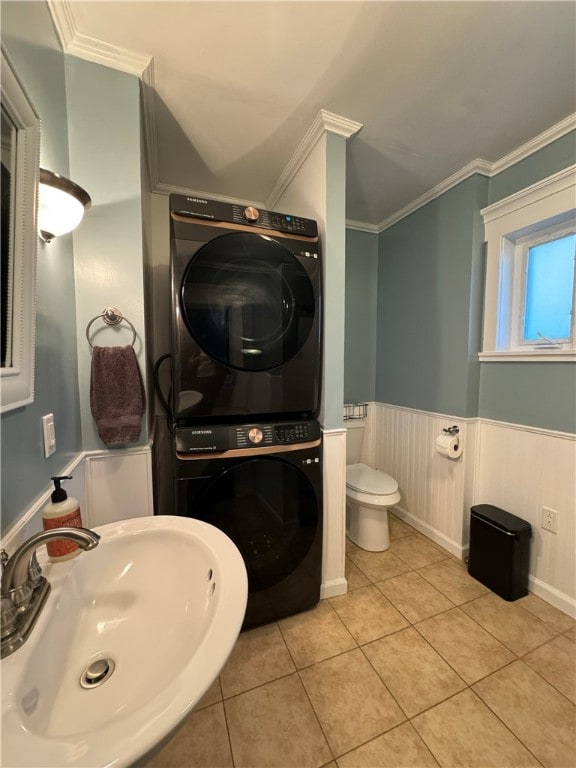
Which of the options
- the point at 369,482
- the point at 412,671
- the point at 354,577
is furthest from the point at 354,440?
the point at 412,671

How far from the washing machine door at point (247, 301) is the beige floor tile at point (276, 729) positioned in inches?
50.4

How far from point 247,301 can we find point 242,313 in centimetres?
6

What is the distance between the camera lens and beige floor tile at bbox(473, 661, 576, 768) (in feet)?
3.29

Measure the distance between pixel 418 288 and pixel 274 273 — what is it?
1.37 m

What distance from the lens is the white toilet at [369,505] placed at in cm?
194

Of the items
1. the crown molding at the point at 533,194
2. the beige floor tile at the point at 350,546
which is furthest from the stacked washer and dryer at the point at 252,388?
the crown molding at the point at 533,194

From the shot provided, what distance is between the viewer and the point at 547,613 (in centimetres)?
153

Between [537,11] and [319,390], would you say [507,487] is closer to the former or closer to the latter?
[319,390]

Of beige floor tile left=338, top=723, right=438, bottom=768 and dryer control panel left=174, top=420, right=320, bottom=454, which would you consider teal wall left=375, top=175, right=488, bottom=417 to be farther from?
beige floor tile left=338, top=723, right=438, bottom=768

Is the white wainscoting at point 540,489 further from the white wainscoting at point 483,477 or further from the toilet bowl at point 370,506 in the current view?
the toilet bowl at point 370,506

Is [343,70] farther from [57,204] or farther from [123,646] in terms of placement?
[123,646]

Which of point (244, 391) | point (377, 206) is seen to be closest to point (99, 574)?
point (244, 391)

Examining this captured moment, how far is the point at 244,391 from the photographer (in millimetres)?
1317

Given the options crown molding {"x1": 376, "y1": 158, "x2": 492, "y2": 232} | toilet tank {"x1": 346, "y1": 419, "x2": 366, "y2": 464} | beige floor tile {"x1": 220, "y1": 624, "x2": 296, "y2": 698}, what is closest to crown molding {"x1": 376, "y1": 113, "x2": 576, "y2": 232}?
crown molding {"x1": 376, "y1": 158, "x2": 492, "y2": 232}
